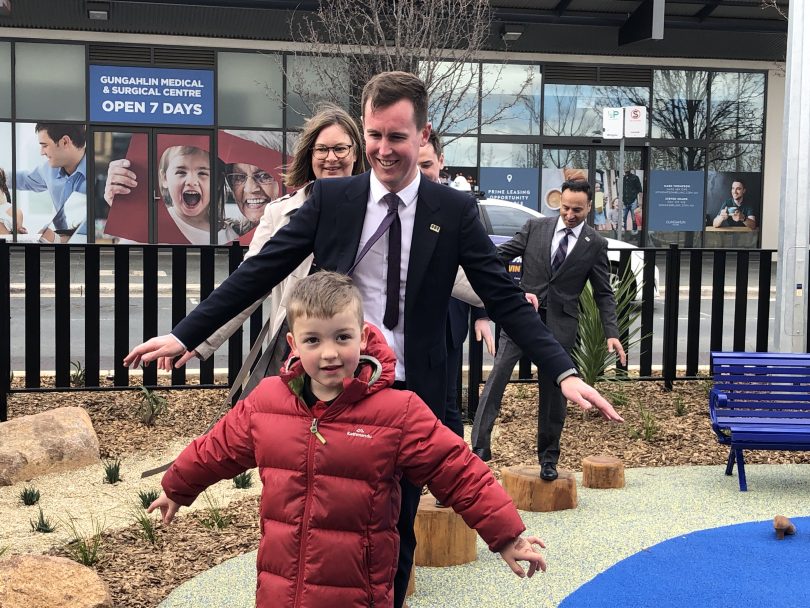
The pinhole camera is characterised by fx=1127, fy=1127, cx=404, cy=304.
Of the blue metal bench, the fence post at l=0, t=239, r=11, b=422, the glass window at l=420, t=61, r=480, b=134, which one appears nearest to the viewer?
the blue metal bench

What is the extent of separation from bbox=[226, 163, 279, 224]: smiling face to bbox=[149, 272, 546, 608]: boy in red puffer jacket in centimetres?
2305

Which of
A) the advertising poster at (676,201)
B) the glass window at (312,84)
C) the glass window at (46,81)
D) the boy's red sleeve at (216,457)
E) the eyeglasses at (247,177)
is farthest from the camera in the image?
the advertising poster at (676,201)

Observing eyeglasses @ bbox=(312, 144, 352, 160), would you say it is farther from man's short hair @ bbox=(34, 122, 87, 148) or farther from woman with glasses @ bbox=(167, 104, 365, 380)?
man's short hair @ bbox=(34, 122, 87, 148)

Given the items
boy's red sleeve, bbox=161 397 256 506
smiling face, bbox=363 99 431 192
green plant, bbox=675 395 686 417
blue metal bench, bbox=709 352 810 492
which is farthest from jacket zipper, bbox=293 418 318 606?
green plant, bbox=675 395 686 417

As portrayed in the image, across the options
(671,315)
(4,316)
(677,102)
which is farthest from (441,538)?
(677,102)

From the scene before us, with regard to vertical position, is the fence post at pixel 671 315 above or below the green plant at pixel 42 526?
above

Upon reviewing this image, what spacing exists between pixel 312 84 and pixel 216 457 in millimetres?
22681

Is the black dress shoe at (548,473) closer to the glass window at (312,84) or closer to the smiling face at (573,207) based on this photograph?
the smiling face at (573,207)

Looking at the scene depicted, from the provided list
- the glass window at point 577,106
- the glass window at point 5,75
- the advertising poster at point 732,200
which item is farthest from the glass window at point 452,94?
the glass window at point 5,75

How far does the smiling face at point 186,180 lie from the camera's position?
2530cm

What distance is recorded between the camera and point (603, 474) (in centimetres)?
666

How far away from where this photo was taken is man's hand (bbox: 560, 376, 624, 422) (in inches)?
124

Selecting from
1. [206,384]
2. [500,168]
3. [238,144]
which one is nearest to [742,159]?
[500,168]

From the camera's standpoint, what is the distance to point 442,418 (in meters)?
3.70
